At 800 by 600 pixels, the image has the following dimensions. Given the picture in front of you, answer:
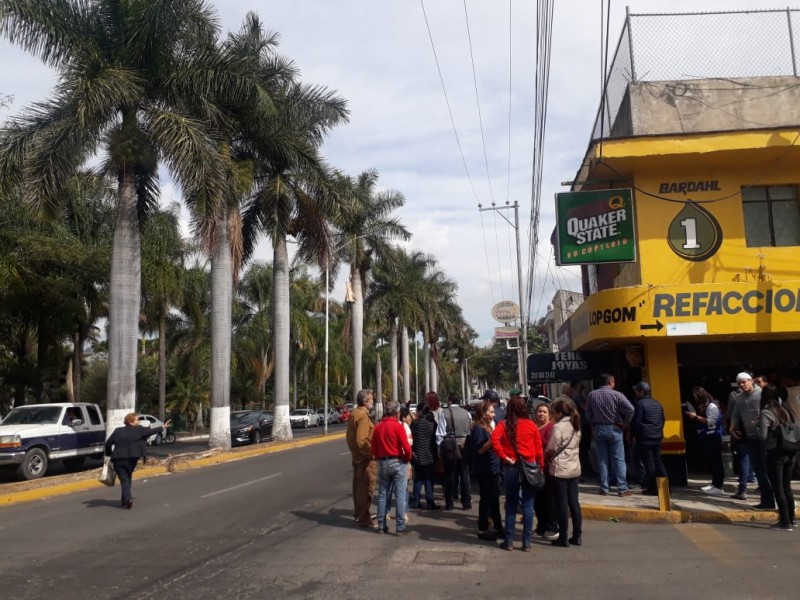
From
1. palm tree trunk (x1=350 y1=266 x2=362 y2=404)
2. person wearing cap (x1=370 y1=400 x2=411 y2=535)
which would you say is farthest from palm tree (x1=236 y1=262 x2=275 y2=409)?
person wearing cap (x1=370 y1=400 x2=411 y2=535)

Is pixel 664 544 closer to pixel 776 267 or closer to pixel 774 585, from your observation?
pixel 774 585

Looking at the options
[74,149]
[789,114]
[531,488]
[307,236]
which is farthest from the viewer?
[307,236]

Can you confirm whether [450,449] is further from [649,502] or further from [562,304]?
[562,304]

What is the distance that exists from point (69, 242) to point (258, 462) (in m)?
10.5

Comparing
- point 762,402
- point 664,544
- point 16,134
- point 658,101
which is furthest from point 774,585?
point 16,134

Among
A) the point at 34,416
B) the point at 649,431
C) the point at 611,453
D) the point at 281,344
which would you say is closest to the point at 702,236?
the point at 649,431

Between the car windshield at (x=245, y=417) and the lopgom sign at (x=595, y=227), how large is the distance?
1976 centimetres

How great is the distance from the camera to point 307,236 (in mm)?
27312

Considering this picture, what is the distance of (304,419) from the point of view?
51.1 meters

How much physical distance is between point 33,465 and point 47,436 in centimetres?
78

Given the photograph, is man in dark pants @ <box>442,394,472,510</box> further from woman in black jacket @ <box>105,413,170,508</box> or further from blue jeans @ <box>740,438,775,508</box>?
woman in black jacket @ <box>105,413,170,508</box>

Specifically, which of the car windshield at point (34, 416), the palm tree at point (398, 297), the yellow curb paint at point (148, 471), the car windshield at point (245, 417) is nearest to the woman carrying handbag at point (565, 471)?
the yellow curb paint at point (148, 471)

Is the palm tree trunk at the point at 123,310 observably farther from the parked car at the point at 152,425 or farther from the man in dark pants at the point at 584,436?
the parked car at the point at 152,425

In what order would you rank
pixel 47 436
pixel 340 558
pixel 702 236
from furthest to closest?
pixel 47 436, pixel 702 236, pixel 340 558
